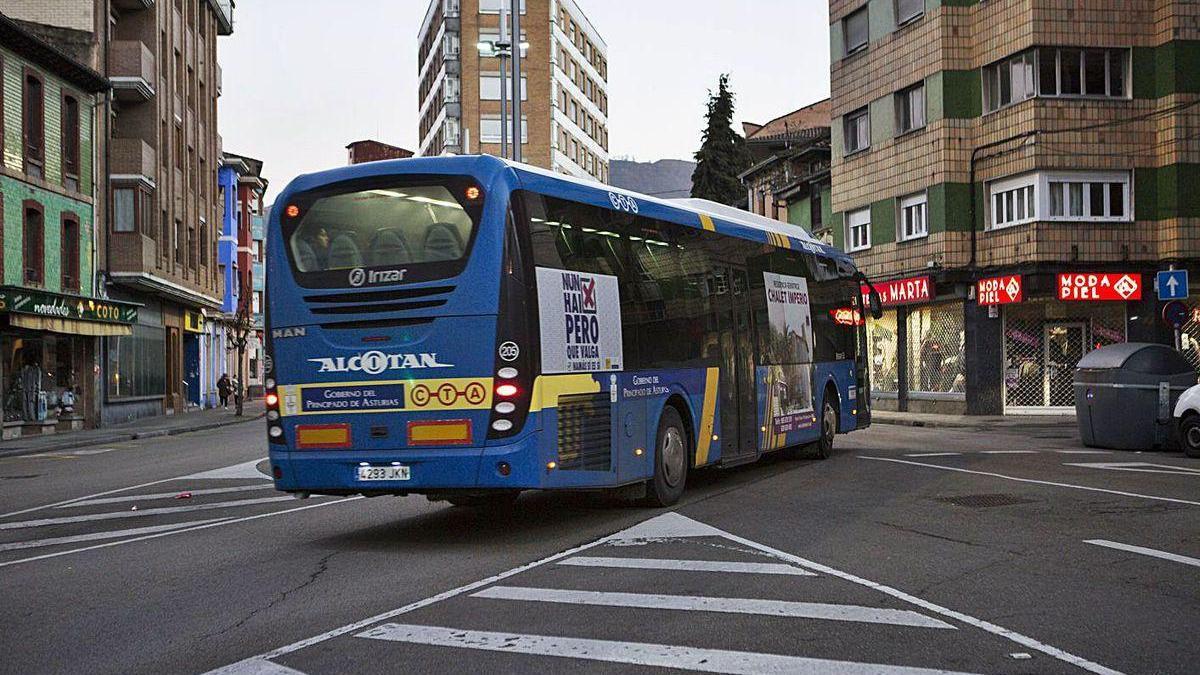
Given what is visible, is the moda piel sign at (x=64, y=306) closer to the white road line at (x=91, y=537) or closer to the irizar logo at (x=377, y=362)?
the white road line at (x=91, y=537)

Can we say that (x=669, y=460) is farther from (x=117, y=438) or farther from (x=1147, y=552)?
(x=117, y=438)

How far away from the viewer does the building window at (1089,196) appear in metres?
30.4

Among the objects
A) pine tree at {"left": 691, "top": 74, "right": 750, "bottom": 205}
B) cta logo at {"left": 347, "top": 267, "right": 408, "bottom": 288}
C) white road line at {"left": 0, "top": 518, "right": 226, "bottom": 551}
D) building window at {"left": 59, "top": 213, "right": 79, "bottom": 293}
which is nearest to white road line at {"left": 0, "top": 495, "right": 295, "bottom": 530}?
white road line at {"left": 0, "top": 518, "right": 226, "bottom": 551}

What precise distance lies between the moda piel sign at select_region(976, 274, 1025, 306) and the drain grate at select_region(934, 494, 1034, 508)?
18813mm

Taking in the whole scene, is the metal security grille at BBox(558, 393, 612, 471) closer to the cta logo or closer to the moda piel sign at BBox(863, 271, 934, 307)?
the cta logo

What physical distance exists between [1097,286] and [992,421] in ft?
13.9

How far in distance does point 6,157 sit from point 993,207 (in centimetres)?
2526

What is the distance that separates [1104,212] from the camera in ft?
100

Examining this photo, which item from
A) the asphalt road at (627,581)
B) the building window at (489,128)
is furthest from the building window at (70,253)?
the building window at (489,128)

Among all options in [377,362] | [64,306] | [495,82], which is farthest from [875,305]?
[495,82]

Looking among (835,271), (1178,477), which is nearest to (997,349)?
(835,271)

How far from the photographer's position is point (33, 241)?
31406 mm

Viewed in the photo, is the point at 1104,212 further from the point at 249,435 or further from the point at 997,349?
the point at 249,435

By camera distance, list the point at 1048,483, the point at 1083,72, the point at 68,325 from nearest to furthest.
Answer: the point at 1048,483 < the point at 1083,72 < the point at 68,325
